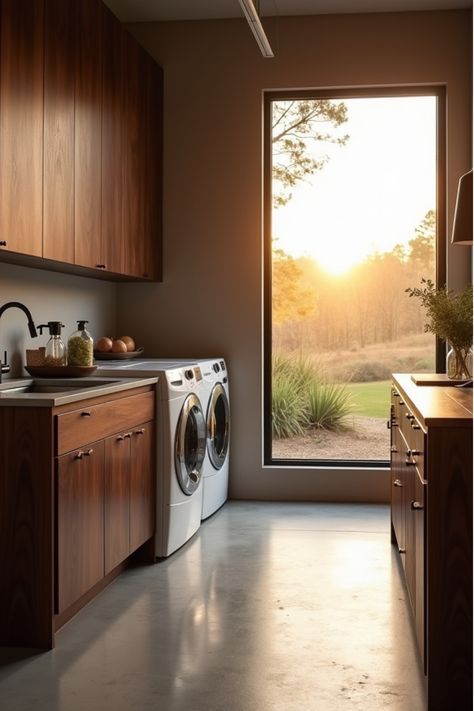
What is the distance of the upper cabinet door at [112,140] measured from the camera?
4.46m

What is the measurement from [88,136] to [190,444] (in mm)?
1657

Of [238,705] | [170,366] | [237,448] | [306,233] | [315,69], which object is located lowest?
[238,705]

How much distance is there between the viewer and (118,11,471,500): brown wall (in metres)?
5.46

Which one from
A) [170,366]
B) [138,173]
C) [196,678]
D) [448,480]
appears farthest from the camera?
[138,173]

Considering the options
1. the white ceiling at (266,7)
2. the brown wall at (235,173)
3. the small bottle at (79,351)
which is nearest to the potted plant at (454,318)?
the small bottle at (79,351)

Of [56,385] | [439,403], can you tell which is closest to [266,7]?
[56,385]

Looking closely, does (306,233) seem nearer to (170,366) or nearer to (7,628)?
(170,366)

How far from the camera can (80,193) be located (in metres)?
4.11

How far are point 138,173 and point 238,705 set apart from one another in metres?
3.39

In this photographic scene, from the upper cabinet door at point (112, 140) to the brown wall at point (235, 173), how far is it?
3.02ft

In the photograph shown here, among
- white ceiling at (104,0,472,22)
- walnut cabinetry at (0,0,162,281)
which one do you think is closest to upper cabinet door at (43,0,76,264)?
walnut cabinetry at (0,0,162,281)

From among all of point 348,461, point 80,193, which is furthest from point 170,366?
point 348,461

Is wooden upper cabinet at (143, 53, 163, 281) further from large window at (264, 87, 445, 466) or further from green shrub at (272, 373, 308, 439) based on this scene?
green shrub at (272, 373, 308, 439)

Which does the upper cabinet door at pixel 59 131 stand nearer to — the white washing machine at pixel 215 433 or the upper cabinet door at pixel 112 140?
the upper cabinet door at pixel 112 140
